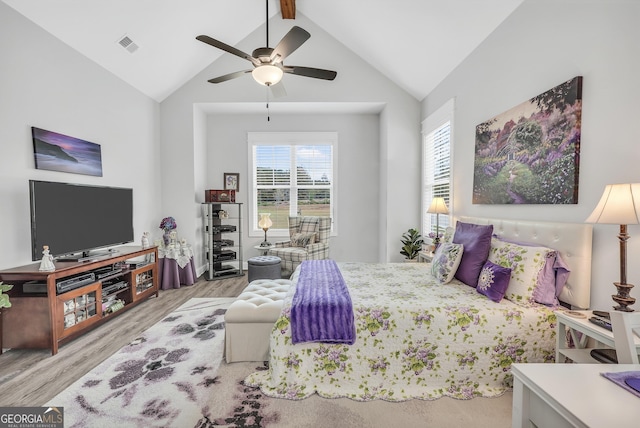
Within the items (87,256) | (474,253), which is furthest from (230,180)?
(474,253)

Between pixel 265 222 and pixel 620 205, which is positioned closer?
pixel 620 205

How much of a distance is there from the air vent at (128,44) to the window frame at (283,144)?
2046 millimetres

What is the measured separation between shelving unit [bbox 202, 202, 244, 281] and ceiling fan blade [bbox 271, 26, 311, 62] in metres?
2.69

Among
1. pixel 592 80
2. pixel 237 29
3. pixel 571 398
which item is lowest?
pixel 571 398

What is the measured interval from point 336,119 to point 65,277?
426 centimetres

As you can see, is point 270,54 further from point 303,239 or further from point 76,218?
point 303,239

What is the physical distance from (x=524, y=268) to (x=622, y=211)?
0.71 meters

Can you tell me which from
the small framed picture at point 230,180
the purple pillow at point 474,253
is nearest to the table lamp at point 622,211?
the purple pillow at point 474,253

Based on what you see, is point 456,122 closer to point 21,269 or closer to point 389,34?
point 389,34

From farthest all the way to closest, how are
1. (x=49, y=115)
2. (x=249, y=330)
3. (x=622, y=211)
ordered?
(x=49, y=115), (x=249, y=330), (x=622, y=211)

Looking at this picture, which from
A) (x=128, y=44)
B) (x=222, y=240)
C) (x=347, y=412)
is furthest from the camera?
(x=222, y=240)

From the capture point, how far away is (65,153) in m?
2.94

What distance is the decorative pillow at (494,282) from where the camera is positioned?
6.58 ft

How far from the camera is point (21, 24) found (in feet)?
8.25
